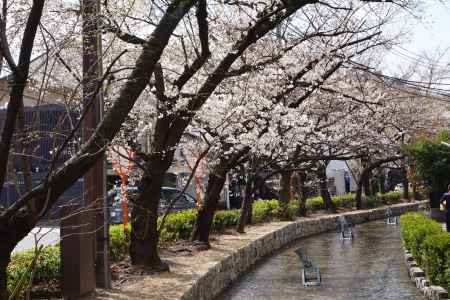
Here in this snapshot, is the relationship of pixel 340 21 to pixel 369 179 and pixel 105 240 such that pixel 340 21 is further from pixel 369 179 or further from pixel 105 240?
pixel 369 179

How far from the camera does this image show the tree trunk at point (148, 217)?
11.4 m

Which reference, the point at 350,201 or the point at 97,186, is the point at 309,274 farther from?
the point at 350,201

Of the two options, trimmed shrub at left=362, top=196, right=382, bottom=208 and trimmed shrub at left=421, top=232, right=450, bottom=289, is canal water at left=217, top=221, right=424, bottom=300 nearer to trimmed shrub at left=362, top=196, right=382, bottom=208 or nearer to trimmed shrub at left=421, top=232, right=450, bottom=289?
trimmed shrub at left=421, top=232, right=450, bottom=289

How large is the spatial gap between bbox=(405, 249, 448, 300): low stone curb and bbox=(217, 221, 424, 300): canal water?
15 cm

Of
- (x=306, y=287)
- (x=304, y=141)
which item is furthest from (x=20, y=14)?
(x=304, y=141)

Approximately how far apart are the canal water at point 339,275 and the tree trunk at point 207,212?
1.56 metres

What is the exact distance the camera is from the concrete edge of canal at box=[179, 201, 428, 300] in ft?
35.6

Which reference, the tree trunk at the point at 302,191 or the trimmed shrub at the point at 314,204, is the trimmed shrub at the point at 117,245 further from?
the trimmed shrub at the point at 314,204

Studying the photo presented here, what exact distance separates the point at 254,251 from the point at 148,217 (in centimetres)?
621

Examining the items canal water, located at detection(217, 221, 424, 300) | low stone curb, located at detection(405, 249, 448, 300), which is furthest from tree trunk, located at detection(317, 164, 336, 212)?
low stone curb, located at detection(405, 249, 448, 300)

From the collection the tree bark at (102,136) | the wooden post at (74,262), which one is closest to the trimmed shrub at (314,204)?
the wooden post at (74,262)

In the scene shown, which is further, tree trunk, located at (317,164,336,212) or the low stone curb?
tree trunk, located at (317,164,336,212)

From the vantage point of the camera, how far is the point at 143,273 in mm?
11172

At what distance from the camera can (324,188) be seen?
103ft
